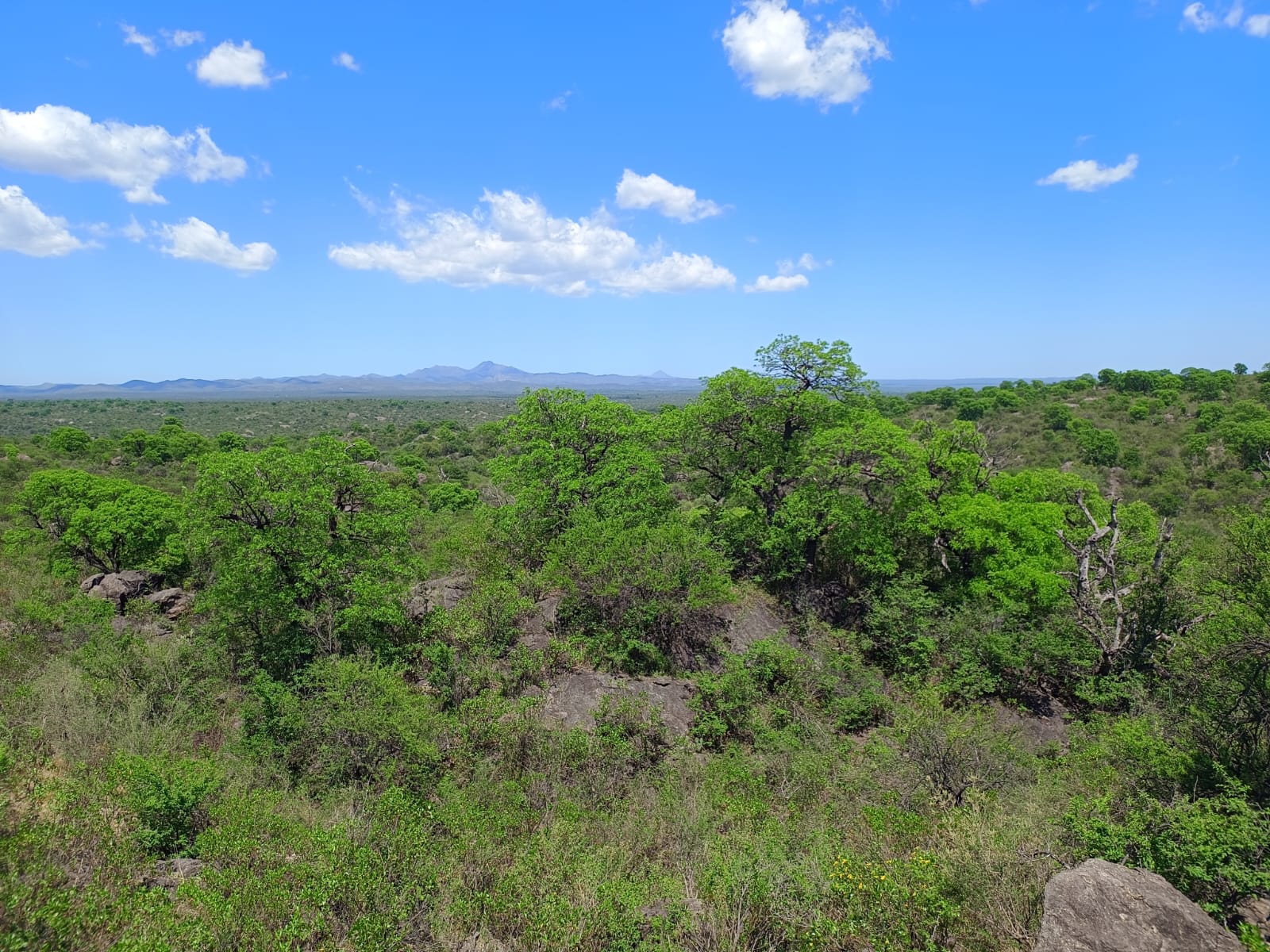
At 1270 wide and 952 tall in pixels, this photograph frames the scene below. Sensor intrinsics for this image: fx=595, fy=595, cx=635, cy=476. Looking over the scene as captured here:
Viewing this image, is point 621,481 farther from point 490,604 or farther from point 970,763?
point 970,763

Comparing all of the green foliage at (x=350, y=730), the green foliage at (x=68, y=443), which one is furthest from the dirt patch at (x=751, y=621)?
the green foliage at (x=68, y=443)

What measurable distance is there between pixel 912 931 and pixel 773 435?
17.6 metres

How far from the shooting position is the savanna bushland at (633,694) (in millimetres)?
7363

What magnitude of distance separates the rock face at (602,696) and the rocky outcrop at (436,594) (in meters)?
5.02

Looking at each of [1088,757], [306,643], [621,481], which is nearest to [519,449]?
[621,481]

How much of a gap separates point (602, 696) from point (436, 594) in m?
7.73

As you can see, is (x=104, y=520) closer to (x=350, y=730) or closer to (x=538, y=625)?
(x=538, y=625)

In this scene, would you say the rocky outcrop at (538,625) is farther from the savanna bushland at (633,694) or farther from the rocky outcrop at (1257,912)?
the rocky outcrop at (1257,912)

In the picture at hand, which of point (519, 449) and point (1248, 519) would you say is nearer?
point (1248, 519)

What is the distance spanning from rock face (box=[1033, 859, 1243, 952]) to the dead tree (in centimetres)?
1270

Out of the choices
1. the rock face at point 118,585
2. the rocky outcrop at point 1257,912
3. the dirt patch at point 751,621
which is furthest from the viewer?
the rock face at point 118,585

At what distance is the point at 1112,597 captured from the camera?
17.4 m

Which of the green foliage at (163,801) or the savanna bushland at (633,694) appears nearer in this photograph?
the savanna bushland at (633,694)

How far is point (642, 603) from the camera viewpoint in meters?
17.8
